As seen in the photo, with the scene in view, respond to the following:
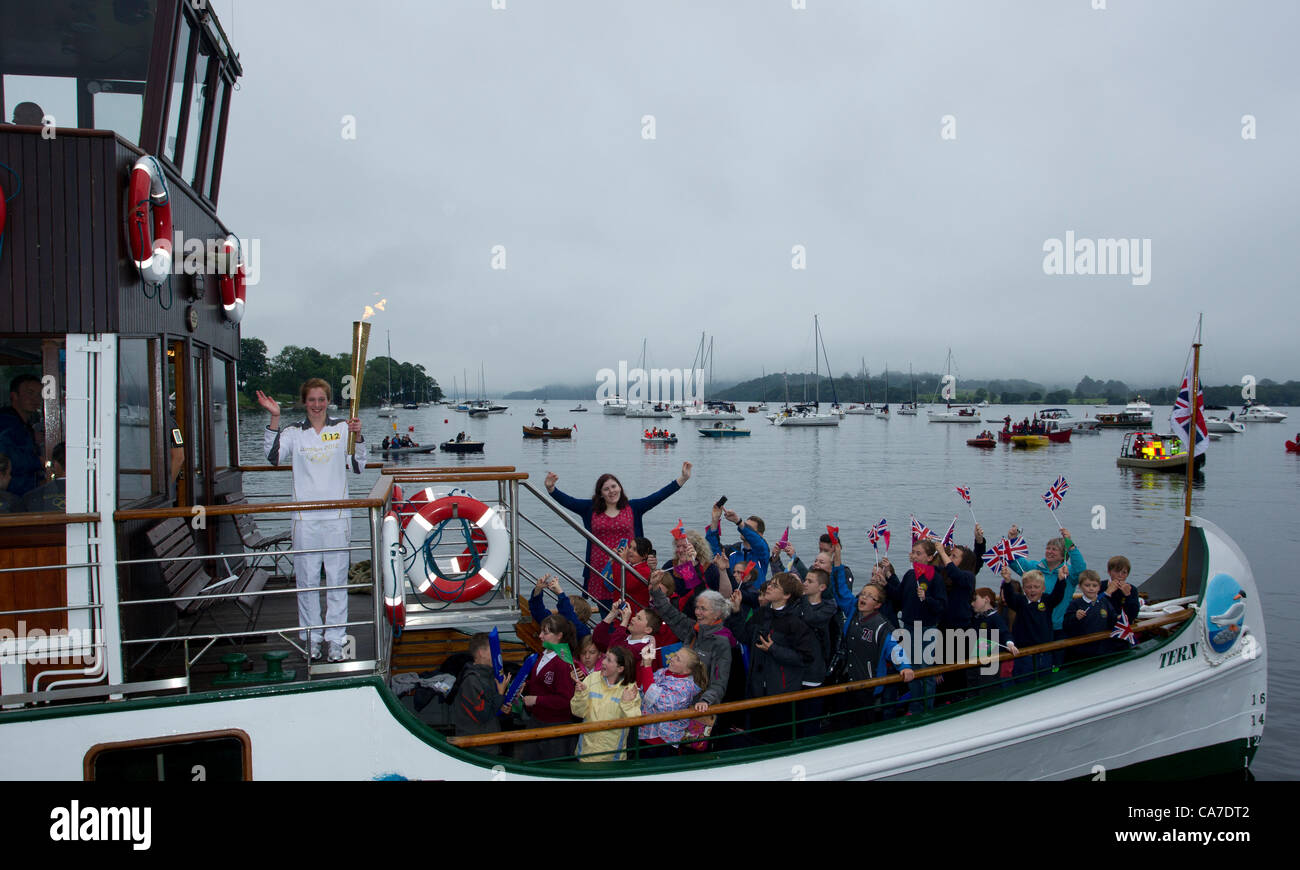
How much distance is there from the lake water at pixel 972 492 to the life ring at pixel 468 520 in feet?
36.2

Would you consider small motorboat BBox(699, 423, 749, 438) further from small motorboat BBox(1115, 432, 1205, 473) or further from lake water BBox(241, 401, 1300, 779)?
small motorboat BBox(1115, 432, 1205, 473)

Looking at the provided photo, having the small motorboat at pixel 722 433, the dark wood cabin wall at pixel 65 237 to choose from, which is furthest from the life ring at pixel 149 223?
the small motorboat at pixel 722 433

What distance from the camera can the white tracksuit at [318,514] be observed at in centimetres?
524

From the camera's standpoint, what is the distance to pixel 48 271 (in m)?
4.64

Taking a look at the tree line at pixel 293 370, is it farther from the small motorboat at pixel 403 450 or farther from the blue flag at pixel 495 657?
the blue flag at pixel 495 657

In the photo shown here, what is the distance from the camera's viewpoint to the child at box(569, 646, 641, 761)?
17.4 ft

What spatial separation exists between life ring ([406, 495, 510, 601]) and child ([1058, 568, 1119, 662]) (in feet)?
16.6

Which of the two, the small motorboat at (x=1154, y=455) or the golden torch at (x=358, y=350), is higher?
the golden torch at (x=358, y=350)

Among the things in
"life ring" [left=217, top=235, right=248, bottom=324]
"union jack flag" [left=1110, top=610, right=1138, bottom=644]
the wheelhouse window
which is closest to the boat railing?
"union jack flag" [left=1110, top=610, right=1138, bottom=644]

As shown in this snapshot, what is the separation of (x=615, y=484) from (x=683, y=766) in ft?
10.2

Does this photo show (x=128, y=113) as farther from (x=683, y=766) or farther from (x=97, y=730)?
(x=683, y=766)

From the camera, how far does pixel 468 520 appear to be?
19.1 feet

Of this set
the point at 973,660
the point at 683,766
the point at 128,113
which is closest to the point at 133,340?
the point at 128,113

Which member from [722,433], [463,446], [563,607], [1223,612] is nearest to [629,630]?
[563,607]
